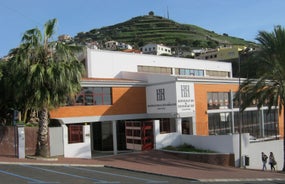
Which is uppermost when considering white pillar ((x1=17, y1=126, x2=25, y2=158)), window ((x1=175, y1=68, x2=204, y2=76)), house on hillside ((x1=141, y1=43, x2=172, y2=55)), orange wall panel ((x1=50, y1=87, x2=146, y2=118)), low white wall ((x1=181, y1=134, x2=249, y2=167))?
house on hillside ((x1=141, y1=43, x2=172, y2=55))

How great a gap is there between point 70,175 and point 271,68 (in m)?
16.3

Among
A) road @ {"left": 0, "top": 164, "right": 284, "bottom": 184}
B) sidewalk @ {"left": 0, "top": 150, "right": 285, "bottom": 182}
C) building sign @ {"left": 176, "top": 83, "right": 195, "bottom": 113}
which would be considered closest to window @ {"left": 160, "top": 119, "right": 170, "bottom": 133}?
building sign @ {"left": 176, "top": 83, "right": 195, "bottom": 113}

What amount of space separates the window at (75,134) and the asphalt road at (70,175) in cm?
596

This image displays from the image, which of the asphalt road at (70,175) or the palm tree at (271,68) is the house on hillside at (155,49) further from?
the asphalt road at (70,175)

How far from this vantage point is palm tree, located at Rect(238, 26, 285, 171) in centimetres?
2727

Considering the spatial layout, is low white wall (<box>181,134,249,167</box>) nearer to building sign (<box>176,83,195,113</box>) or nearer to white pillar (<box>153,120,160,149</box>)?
building sign (<box>176,83,195,113</box>)

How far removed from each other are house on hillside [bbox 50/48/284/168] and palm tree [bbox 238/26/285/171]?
7.48 ft

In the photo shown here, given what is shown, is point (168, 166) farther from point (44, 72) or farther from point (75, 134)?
point (44, 72)

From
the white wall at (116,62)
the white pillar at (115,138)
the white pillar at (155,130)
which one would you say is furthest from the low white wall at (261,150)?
the white wall at (116,62)

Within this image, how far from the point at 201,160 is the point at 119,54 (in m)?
15.7

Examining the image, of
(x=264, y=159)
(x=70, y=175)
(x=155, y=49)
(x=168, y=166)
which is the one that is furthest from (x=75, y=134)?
(x=155, y=49)

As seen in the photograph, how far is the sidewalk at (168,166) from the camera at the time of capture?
22.7 m

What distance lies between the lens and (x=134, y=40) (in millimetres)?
181125

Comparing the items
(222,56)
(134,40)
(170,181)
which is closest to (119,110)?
(170,181)
